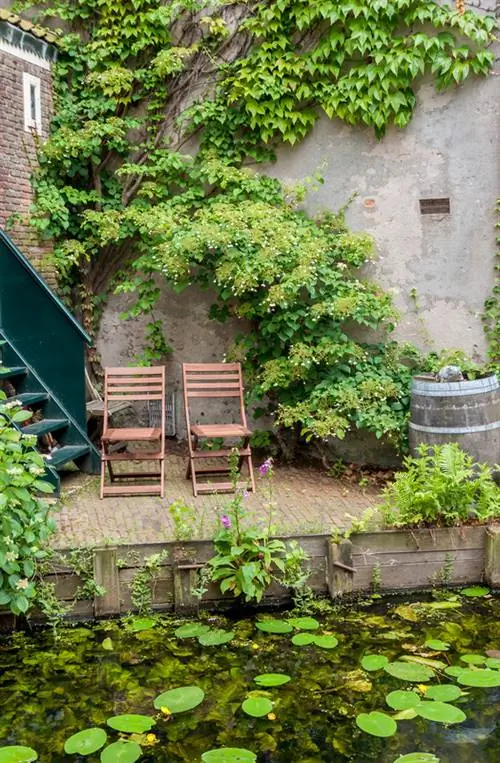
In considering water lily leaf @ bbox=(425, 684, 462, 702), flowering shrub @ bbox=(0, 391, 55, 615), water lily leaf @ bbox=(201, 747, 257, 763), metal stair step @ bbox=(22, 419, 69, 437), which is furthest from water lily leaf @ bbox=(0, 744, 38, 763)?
metal stair step @ bbox=(22, 419, 69, 437)

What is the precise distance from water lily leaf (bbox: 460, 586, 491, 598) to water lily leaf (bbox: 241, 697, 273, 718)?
1.94m

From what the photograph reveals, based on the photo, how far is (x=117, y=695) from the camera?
4215mm

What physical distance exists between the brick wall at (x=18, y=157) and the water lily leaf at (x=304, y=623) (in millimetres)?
4512

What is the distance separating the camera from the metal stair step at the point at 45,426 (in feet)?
21.5

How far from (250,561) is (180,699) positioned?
47.7 inches

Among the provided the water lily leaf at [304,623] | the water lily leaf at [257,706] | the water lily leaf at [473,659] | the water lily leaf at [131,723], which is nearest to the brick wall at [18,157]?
the water lily leaf at [304,623]

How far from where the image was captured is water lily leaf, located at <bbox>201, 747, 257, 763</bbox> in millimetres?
3543

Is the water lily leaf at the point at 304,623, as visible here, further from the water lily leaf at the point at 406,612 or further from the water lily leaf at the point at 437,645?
the water lily leaf at the point at 437,645

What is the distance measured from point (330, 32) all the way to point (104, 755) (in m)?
6.48

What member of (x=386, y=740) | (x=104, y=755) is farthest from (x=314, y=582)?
(x=104, y=755)

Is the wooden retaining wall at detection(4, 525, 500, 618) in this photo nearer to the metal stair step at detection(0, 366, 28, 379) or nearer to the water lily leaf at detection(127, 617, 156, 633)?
the water lily leaf at detection(127, 617, 156, 633)

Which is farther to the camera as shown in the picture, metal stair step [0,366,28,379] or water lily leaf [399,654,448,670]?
metal stair step [0,366,28,379]

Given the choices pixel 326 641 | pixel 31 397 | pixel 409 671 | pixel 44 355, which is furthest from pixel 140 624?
pixel 44 355

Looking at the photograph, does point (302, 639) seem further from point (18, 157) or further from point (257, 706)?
point (18, 157)
